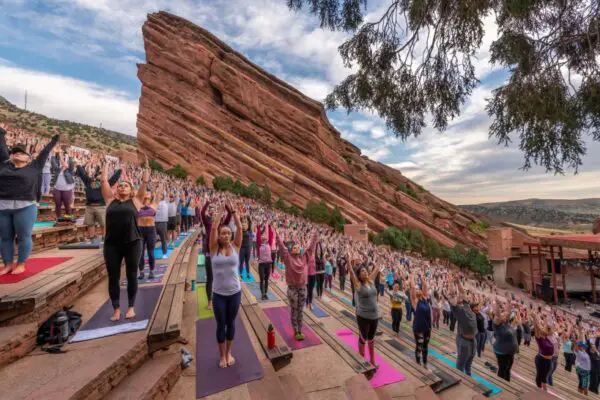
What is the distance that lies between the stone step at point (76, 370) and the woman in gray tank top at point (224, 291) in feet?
2.65

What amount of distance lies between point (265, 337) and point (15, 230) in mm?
3519

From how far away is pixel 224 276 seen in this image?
328 centimetres

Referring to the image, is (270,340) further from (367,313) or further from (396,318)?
(396,318)

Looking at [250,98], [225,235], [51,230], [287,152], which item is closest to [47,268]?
[51,230]

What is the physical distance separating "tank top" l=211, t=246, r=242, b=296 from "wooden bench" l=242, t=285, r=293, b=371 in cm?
107

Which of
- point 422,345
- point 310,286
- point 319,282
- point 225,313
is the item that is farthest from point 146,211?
point 422,345

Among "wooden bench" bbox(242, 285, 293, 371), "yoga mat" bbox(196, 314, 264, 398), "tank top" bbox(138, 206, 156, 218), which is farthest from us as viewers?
"tank top" bbox(138, 206, 156, 218)

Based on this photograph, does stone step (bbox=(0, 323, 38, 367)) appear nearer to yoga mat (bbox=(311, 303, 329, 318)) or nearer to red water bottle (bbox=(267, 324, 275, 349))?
red water bottle (bbox=(267, 324, 275, 349))

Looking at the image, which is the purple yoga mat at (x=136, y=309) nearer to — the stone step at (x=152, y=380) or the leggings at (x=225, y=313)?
the stone step at (x=152, y=380)

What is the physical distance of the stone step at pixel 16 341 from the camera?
226 centimetres

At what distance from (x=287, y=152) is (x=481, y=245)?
118ft

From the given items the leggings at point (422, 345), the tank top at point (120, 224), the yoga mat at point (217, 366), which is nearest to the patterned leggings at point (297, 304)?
the yoga mat at point (217, 366)

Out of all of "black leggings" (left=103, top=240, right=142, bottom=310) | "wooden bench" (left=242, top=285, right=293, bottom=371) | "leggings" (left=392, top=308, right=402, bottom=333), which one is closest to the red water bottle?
"wooden bench" (left=242, top=285, right=293, bottom=371)

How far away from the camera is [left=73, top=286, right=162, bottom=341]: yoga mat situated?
3.09 metres
